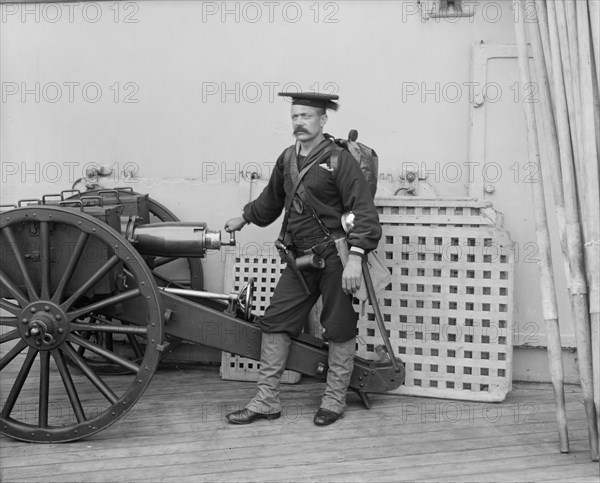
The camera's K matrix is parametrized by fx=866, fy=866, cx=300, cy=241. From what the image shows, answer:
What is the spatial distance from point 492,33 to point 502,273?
1384 millimetres

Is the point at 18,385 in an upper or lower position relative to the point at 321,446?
→ upper

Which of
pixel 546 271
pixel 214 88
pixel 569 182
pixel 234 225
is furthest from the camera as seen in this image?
pixel 214 88

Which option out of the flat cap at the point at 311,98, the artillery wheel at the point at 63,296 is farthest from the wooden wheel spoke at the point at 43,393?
the flat cap at the point at 311,98

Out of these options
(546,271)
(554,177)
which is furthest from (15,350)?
(554,177)

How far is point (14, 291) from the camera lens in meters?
4.01

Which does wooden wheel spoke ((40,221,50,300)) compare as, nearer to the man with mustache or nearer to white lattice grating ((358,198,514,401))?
the man with mustache

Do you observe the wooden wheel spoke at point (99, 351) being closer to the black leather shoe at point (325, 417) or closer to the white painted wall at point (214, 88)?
the black leather shoe at point (325, 417)

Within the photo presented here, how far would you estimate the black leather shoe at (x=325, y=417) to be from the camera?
431 centimetres

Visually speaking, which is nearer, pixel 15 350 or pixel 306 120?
pixel 15 350

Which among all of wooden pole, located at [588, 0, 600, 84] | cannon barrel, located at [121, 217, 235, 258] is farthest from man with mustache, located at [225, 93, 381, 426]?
wooden pole, located at [588, 0, 600, 84]

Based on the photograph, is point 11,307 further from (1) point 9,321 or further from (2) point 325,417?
(2) point 325,417

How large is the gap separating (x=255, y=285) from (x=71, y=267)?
1415 mm

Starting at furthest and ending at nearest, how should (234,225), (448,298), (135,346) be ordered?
1. (135,346)
2. (448,298)
3. (234,225)

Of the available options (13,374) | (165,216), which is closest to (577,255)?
(165,216)
